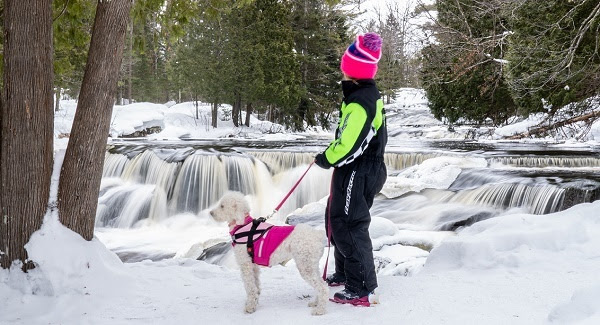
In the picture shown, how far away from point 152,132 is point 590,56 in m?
20.2

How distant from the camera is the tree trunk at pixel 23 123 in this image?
3523mm

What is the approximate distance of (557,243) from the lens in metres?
4.13

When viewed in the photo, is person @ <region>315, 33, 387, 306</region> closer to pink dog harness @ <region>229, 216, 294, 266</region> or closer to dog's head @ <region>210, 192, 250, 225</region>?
pink dog harness @ <region>229, 216, 294, 266</region>

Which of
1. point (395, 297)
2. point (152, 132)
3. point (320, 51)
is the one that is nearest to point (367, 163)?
point (395, 297)

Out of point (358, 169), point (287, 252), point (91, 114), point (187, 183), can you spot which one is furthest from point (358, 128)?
point (187, 183)

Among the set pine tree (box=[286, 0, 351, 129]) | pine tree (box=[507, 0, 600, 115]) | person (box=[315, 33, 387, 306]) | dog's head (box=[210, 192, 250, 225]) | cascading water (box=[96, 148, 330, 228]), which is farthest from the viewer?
pine tree (box=[286, 0, 351, 129])

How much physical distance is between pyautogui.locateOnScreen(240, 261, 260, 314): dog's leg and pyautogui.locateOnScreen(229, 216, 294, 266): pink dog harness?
0.08 metres

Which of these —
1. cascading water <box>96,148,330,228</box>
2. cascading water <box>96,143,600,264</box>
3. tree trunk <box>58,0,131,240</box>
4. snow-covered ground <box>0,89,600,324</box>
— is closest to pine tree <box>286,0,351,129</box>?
cascading water <box>96,148,330,228</box>

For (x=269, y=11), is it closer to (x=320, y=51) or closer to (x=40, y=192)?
(x=320, y=51)

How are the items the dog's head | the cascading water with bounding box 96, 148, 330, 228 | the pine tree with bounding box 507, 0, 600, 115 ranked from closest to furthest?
the dog's head → the pine tree with bounding box 507, 0, 600, 115 → the cascading water with bounding box 96, 148, 330, 228

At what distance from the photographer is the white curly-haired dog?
124 inches

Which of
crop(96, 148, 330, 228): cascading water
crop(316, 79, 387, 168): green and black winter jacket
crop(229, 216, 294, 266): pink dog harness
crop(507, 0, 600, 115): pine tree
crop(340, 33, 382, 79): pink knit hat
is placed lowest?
crop(96, 148, 330, 228): cascading water

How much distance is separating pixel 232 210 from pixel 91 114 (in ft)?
4.88

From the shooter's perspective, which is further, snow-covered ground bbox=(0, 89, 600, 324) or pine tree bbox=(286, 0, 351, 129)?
pine tree bbox=(286, 0, 351, 129)
